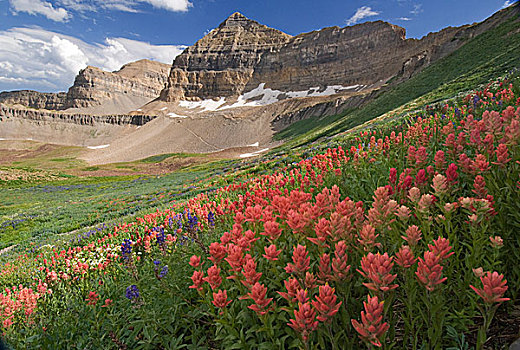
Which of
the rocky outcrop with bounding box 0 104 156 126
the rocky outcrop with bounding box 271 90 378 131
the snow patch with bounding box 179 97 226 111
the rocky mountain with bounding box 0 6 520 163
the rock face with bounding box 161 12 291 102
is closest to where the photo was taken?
the rocky outcrop with bounding box 271 90 378 131

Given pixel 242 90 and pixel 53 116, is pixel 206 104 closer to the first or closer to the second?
pixel 242 90

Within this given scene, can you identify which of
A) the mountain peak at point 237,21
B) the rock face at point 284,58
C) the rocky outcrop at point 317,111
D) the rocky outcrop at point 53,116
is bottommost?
the rocky outcrop at point 317,111

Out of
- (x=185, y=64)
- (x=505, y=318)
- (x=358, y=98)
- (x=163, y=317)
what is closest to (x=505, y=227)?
(x=505, y=318)

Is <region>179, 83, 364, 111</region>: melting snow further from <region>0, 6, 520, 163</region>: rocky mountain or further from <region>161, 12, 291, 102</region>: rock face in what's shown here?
<region>161, 12, 291, 102</region>: rock face

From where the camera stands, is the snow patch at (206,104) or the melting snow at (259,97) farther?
the snow patch at (206,104)

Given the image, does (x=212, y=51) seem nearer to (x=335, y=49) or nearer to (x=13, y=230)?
(x=335, y=49)

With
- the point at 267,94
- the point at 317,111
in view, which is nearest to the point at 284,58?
the point at 267,94

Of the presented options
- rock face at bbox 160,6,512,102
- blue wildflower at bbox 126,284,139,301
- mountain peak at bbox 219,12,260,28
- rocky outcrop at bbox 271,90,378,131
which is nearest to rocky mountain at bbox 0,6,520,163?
rocky outcrop at bbox 271,90,378,131

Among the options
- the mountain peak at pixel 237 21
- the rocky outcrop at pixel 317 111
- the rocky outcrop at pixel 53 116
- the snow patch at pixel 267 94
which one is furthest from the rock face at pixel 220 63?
the rocky outcrop at pixel 317 111

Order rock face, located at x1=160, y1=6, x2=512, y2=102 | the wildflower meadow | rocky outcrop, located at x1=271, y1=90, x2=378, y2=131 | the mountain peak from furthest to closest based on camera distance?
1. the mountain peak
2. rock face, located at x1=160, y1=6, x2=512, y2=102
3. rocky outcrop, located at x1=271, y1=90, x2=378, y2=131
4. the wildflower meadow

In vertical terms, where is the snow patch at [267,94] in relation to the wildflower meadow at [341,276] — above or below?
above

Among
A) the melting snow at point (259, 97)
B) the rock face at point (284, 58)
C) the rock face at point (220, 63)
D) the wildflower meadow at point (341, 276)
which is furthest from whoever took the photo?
the rock face at point (220, 63)

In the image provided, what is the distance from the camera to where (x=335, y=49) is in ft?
462

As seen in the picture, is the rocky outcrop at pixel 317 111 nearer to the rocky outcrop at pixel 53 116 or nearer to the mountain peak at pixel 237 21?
the rocky outcrop at pixel 53 116
